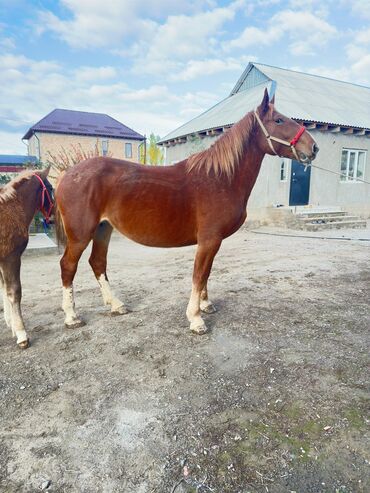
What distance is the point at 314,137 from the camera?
12398 mm

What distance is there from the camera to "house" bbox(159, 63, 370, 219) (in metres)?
12.3

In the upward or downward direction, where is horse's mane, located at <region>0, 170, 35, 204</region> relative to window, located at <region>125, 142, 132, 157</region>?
downward

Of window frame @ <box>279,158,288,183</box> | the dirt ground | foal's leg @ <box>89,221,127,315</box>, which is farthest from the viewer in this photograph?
window frame @ <box>279,158,288,183</box>

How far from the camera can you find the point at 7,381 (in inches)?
100

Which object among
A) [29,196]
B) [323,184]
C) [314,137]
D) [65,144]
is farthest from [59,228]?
[65,144]

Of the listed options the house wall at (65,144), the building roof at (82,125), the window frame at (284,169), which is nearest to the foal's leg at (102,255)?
the window frame at (284,169)

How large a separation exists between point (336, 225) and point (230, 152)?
375 inches

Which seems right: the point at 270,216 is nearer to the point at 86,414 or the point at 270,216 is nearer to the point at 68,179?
the point at 68,179

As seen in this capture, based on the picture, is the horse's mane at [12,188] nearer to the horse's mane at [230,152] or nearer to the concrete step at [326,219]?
the horse's mane at [230,152]

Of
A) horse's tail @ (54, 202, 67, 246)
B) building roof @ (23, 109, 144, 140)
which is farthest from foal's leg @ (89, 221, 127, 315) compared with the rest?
building roof @ (23, 109, 144, 140)

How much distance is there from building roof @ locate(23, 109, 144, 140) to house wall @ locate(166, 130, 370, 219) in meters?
21.3

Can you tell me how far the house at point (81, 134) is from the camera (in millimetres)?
30928

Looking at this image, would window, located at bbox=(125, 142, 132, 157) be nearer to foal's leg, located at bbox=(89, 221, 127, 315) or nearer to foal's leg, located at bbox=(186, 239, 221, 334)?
foal's leg, located at bbox=(89, 221, 127, 315)

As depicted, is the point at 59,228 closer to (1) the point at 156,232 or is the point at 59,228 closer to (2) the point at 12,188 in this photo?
(2) the point at 12,188
